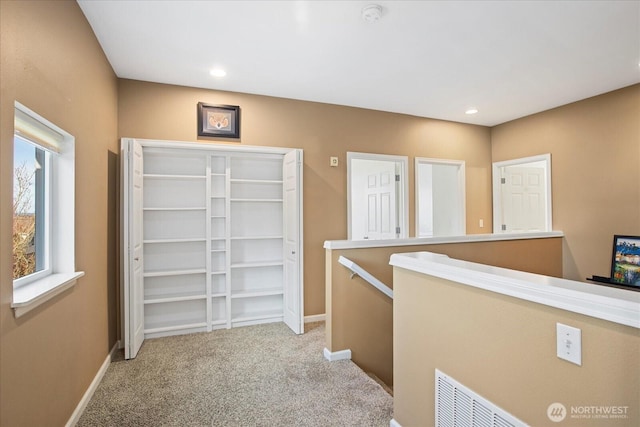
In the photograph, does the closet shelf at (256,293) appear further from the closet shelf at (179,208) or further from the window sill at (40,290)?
the window sill at (40,290)

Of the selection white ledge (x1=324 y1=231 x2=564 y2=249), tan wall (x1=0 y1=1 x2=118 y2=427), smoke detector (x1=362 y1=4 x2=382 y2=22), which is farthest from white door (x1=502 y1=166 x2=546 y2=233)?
tan wall (x1=0 y1=1 x2=118 y2=427)

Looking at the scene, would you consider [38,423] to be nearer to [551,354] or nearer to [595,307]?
[551,354]

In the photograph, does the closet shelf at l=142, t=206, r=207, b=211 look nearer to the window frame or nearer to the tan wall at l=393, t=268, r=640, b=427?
the window frame

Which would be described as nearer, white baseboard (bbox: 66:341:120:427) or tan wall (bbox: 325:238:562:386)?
white baseboard (bbox: 66:341:120:427)

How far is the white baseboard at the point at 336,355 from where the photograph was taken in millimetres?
2785

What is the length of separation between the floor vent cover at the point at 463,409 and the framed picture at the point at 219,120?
306cm

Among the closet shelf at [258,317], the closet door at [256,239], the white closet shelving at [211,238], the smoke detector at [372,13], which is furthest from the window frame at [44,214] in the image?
the smoke detector at [372,13]

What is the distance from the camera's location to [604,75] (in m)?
3.24

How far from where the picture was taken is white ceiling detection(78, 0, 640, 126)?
221 cm

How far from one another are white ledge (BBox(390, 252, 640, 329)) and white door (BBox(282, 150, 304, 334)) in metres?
1.98

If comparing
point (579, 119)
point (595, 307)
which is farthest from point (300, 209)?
point (579, 119)

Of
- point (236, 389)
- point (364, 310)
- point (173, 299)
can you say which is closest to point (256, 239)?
point (173, 299)

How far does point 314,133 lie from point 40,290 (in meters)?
3.06

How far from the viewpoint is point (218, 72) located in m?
3.14
